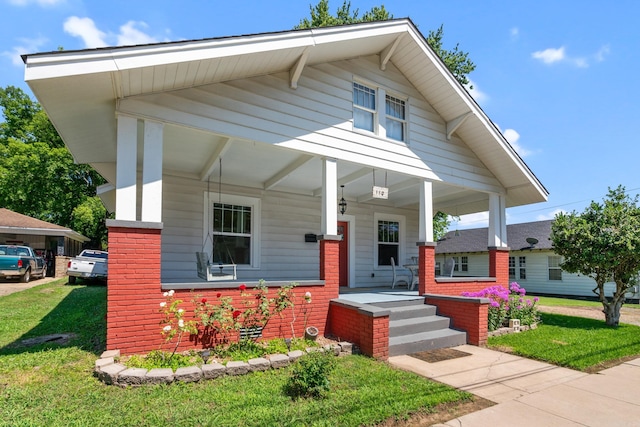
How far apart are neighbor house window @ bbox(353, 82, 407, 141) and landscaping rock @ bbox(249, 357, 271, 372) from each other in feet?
16.7

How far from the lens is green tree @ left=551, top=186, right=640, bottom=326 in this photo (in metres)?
8.47

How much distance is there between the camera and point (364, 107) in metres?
7.78

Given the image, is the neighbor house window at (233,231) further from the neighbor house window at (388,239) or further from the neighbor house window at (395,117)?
the neighbor house window at (388,239)

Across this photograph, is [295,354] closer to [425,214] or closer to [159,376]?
[159,376]

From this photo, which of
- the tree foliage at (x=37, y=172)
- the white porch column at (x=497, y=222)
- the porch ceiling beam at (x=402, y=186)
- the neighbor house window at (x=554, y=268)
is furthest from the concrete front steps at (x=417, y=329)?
the tree foliage at (x=37, y=172)

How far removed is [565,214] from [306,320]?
26.9 feet

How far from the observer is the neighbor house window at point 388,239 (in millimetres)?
11961

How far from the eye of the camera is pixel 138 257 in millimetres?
4809

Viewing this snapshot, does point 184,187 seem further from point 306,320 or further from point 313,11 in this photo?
A: point 313,11

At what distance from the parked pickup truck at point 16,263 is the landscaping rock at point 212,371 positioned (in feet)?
54.4

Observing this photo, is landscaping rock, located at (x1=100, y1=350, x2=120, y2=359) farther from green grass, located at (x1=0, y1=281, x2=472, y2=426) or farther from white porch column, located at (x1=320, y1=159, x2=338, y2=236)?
white porch column, located at (x1=320, y1=159, x2=338, y2=236)

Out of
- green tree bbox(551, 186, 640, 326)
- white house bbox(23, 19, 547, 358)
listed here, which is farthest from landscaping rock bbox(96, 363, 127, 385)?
green tree bbox(551, 186, 640, 326)

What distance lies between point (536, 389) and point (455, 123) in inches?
251

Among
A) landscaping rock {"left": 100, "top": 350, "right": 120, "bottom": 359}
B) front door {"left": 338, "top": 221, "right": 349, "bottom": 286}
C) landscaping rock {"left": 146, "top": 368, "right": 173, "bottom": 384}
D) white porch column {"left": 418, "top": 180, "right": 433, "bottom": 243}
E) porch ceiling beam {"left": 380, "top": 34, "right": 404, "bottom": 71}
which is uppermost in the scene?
porch ceiling beam {"left": 380, "top": 34, "right": 404, "bottom": 71}
